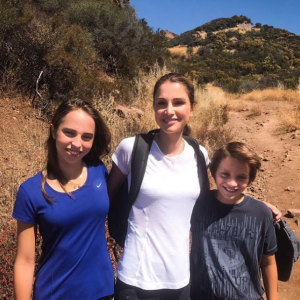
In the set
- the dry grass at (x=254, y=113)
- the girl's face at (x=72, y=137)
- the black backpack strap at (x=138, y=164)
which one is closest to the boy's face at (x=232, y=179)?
the black backpack strap at (x=138, y=164)

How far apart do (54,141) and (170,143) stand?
0.57 m

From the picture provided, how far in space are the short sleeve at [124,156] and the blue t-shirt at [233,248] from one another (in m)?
0.49

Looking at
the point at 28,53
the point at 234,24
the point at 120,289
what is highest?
the point at 234,24

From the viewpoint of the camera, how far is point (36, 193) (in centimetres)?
121

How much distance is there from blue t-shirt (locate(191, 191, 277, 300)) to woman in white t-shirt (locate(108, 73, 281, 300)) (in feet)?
0.48

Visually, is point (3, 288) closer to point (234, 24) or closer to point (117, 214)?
point (117, 214)

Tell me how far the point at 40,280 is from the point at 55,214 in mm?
320

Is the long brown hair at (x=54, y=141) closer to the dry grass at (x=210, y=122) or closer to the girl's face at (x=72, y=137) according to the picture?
the girl's face at (x=72, y=137)

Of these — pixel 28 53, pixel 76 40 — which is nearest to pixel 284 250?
pixel 28 53

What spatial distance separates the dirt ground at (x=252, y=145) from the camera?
11.5 feet

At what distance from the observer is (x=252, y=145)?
6766 millimetres

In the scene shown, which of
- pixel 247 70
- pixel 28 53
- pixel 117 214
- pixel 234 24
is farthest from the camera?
pixel 234 24

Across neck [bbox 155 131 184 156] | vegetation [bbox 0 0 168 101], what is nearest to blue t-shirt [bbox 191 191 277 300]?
neck [bbox 155 131 184 156]

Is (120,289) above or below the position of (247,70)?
below
